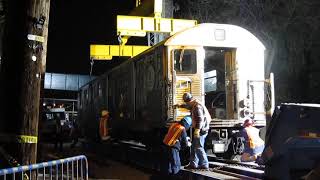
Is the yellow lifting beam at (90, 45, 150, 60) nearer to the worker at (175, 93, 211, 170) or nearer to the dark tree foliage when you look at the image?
the dark tree foliage

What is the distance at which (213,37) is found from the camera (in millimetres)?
11586

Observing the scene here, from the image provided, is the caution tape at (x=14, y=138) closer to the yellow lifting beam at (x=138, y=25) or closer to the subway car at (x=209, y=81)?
the subway car at (x=209, y=81)

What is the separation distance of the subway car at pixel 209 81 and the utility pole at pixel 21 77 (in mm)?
6825

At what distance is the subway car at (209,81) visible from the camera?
11.1m

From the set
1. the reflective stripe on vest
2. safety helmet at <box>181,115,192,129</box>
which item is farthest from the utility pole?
the reflective stripe on vest

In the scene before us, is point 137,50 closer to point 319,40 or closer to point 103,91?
point 103,91

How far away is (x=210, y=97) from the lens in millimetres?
13016

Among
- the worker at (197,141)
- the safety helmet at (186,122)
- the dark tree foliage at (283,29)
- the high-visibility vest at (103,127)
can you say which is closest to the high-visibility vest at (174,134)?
the safety helmet at (186,122)

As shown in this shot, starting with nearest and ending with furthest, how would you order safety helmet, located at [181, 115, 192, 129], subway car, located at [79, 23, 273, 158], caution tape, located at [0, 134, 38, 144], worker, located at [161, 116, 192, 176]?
caution tape, located at [0, 134, 38, 144] < worker, located at [161, 116, 192, 176] < safety helmet, located at [181, 115, 192, 129] < subway car, located at [79, 23, 273, 158]

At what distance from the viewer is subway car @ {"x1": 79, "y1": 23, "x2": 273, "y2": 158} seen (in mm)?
11086

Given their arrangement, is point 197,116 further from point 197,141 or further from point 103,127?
point 103,127

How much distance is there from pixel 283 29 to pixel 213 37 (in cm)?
1386

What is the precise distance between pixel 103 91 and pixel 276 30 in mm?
11208

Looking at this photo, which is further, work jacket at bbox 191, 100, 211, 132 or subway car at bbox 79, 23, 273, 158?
subway car at bbox 79, 23, 273, 158
